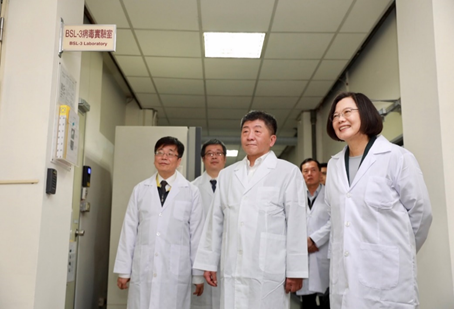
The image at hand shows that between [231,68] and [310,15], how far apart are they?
4.27 feet

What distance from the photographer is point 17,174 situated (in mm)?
2168

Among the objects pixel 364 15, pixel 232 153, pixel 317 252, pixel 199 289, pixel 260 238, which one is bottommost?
pixel 199 289

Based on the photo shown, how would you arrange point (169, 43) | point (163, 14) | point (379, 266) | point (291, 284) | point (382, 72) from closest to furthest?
point (379, 266)
point (291, 284)
point (163, 14)
point (382, 72)
point (169, 43)

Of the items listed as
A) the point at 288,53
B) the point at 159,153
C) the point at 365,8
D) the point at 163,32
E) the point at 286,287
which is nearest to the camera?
the point at 286,287

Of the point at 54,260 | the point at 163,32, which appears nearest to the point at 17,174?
the point at 54,260

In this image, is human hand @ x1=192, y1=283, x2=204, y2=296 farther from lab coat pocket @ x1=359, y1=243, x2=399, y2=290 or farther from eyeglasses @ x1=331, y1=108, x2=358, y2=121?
eyeglasses @ x1=331, y1=108, x2=358, y2=121

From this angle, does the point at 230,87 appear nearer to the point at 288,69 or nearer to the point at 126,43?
the point at 288,69

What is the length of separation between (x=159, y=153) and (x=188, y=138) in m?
0.97

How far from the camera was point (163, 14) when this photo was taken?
3.52 metres

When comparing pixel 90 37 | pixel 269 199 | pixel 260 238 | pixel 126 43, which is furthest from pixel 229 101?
pixel 260 238

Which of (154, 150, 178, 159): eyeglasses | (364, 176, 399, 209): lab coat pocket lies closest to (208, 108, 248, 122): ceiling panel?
(154, 150, 178, 159): eyeglasses

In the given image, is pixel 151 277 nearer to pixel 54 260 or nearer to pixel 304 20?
pixel 54 260

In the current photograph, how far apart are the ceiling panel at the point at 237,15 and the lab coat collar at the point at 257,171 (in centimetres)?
161

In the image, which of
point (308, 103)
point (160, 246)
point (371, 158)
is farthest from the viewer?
point (308, 103)
